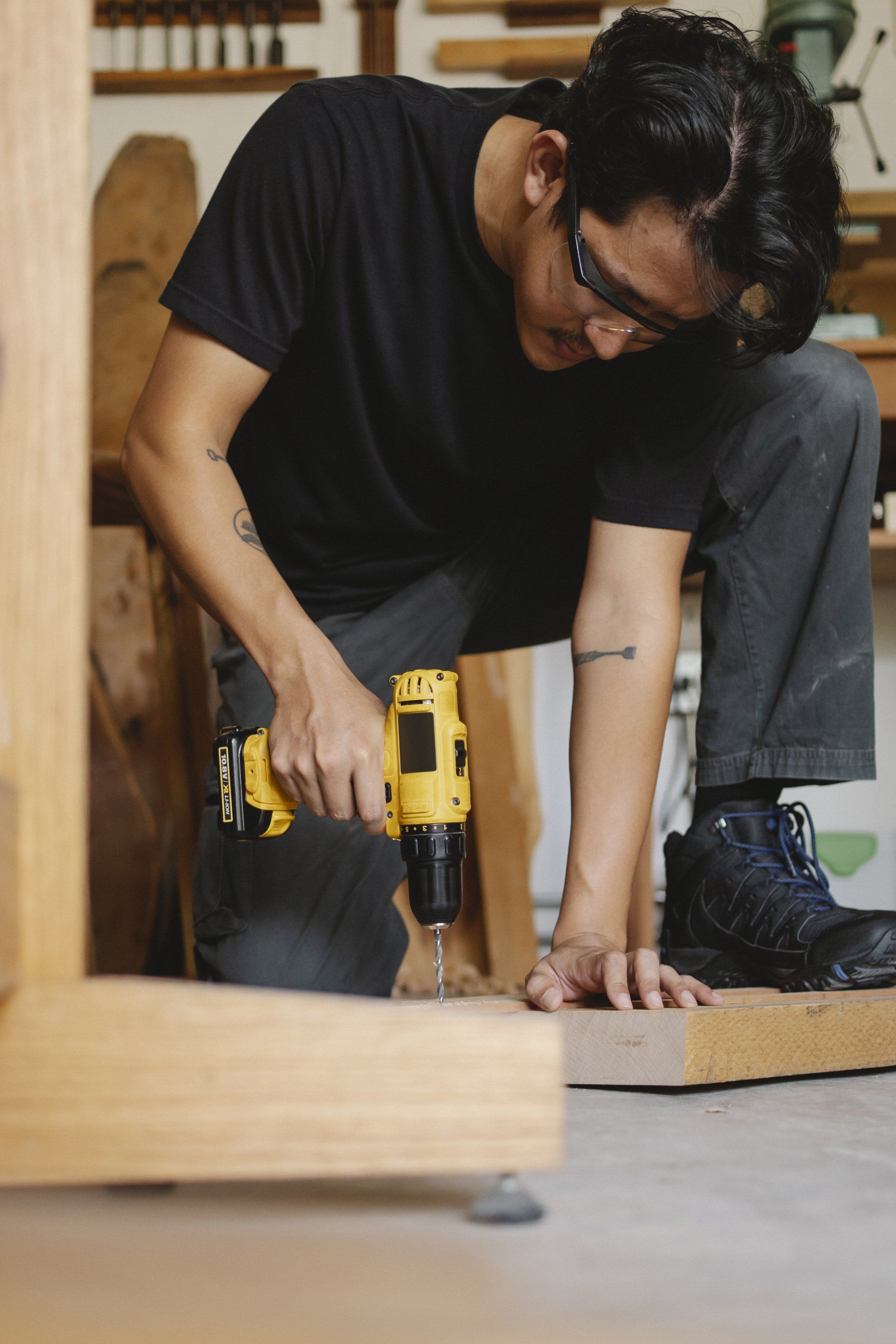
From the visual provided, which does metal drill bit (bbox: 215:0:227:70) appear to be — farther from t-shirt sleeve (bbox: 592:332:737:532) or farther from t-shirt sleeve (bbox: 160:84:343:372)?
t-shirt sleeve (bbox: 592:332:737:532)

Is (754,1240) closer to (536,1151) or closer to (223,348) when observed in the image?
(536,1151)

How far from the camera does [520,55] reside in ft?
9.73

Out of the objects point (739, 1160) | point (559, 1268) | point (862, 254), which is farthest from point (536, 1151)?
point (862, 254)

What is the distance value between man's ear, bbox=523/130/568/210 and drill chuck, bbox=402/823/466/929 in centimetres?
67

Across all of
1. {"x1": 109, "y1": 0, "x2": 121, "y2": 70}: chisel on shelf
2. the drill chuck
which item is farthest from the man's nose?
{"x1": 109, "y1": 0, "x2": 121, "y2": 70}: chisel on shelf

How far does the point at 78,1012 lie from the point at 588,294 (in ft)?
3.03

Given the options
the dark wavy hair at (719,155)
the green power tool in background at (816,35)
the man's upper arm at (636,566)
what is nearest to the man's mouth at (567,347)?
the dark wavy hair at (719,155)

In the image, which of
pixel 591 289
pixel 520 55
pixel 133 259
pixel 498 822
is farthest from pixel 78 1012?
pixel 520 55

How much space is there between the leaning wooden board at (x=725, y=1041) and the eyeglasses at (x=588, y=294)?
0.69 m

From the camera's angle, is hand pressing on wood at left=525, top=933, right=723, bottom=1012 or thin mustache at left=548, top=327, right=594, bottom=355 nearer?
hand pressing on wood at left=525, top=933, right=723, bottom=1012

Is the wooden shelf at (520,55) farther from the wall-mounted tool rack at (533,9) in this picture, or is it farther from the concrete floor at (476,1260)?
the concrete floor at (476,1260)

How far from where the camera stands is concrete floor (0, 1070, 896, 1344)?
16.6 inches

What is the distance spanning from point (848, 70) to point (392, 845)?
2639mm

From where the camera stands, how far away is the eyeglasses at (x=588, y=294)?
1.17 m
